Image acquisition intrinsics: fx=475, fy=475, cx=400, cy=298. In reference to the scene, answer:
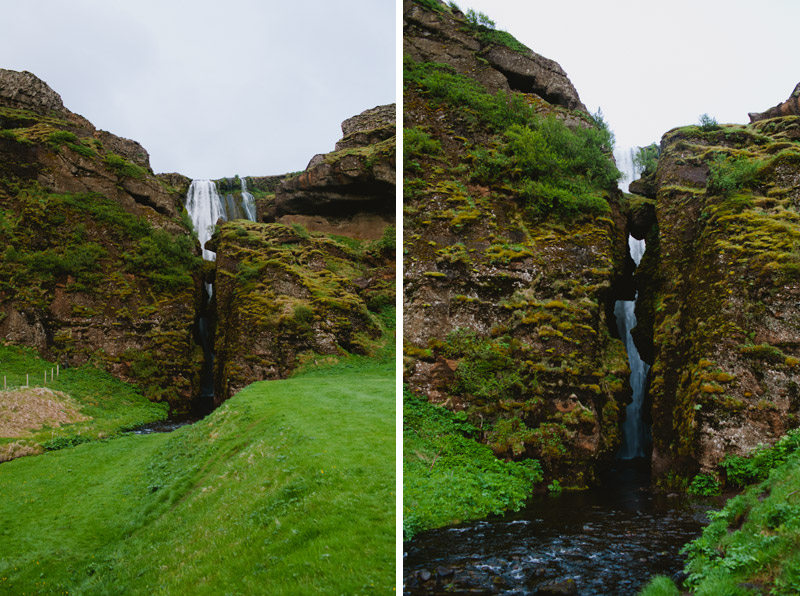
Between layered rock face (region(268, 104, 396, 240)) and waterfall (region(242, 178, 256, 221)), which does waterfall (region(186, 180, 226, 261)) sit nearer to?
waterfall (region(242, 178, 256, 221))

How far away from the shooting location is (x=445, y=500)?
30.6ft

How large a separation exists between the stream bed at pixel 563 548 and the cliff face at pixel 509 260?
7.32ft

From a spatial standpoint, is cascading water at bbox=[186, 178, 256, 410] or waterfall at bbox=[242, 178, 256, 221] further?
waterfall at bbox=[242, 178, 256, 221]

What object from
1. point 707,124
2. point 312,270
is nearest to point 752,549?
point 707,124

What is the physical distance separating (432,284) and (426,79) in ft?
27.5

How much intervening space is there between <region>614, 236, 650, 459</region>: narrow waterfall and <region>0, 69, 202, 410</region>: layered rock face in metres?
20.5

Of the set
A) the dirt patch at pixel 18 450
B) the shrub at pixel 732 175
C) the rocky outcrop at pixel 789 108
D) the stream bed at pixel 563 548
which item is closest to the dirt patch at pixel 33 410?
the dirt patch at pixel 18 450

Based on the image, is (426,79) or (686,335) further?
(426,79)

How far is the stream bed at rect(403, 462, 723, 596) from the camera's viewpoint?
6.04 meters

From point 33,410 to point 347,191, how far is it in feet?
67.8

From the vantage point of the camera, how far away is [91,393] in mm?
21219

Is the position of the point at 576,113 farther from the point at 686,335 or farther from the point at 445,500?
the point at 445,500

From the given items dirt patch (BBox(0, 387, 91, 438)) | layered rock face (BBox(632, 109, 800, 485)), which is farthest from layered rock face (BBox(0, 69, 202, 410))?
layered rock face (BBox(632, 109, 800, 485))

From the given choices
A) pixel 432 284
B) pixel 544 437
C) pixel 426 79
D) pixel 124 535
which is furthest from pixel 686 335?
pixel 124 535
